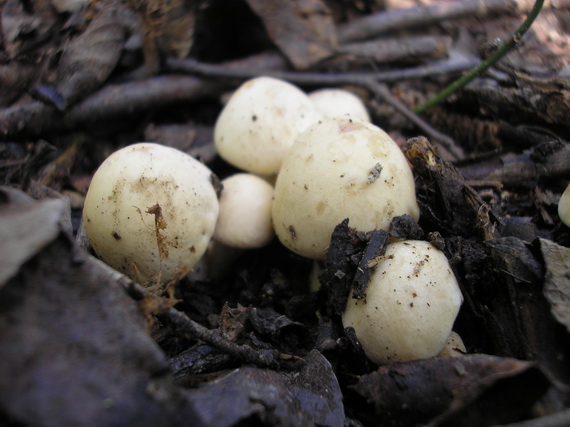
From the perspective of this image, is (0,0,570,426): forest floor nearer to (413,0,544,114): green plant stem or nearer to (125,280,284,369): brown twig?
(125,280,284,369): brown twig

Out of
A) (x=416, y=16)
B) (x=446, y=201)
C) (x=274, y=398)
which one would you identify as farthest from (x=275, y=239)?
(x=416, y=16)

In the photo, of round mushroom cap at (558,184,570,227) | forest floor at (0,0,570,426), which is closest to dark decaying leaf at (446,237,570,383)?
forest floor at (0,0,570,426)

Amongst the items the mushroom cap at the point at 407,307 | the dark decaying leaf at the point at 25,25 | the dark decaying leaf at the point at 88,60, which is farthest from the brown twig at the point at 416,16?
the mushroom cap at the point at 407,307

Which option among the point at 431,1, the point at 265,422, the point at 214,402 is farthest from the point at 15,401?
the point at 431,1

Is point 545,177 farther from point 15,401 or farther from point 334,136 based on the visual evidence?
point 15,401

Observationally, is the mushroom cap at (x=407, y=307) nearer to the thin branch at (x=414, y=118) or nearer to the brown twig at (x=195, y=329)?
the brown twig at (x=195, y=329)

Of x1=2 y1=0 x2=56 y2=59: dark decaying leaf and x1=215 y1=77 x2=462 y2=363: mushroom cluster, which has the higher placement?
x1=2 y1=0 x2=56 y2=59: dark decaying leaf
